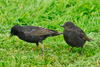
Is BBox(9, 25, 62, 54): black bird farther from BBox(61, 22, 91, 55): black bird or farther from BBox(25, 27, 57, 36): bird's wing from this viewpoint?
BBox(61, 22, 91, 55): black bird

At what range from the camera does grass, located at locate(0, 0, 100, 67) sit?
6.25 m

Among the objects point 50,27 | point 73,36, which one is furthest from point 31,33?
point 50,27

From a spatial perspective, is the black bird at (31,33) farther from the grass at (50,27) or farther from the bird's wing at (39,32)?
the grass at (50,27)

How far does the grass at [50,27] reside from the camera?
6.25m

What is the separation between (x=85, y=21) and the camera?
918 centimetres

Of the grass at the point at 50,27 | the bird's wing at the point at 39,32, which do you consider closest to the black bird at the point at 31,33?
the bird's wing at the point at 39,32

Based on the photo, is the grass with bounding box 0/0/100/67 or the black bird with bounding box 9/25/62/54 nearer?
the grass with bounding box 0/0/100/67

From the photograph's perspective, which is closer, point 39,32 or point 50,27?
point 39,32

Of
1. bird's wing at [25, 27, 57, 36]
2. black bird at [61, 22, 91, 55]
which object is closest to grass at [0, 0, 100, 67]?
black bird at [61, 22, 91, 55]

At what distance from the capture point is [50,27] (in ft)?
29.2

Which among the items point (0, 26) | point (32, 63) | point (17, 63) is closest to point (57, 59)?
point (32, 63)

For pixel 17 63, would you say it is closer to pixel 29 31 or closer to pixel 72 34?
pixel 29 31

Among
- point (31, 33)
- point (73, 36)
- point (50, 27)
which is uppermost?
point (31, 33)

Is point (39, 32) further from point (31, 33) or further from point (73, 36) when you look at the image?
point (73, 36)
